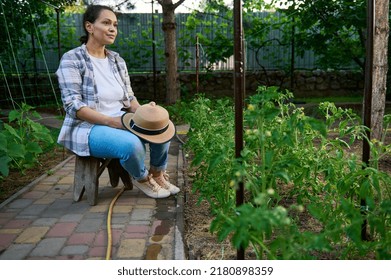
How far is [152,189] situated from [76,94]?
0.83m

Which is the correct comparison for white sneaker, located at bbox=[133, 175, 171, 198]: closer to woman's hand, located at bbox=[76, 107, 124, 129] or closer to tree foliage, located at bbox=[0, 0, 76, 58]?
woman's hand, located at bbox=[76, 107, 124, 129]

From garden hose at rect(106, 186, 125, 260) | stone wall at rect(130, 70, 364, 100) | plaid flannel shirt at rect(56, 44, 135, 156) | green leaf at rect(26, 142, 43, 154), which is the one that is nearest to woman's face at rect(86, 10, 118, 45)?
plaid flannel shirt at rect(56, 44, 135, 156)

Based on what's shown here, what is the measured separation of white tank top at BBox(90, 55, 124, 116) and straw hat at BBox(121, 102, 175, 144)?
0.16 meters

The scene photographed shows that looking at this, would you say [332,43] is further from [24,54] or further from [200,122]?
[24,54]

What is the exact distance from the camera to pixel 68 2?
844cm

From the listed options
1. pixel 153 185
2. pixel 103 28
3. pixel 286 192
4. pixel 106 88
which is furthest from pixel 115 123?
pixel 286 192

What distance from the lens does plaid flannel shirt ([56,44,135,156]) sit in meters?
2.94

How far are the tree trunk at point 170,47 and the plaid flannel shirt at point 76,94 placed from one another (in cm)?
479

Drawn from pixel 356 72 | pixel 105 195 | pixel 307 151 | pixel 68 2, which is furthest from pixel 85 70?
pixel 356 72

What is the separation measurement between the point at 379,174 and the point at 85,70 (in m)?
1.98

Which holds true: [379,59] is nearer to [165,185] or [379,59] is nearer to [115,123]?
[165,185]

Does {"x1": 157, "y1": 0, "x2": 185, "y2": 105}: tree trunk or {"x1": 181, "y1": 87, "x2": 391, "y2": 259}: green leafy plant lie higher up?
{"x1": 157, "y1": 0, "x2": 185, "y2": 105}: tree trunk

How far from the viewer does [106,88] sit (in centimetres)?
311

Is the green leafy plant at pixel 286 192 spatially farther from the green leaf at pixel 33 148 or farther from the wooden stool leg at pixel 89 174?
the green leaf at pixel 33 148
